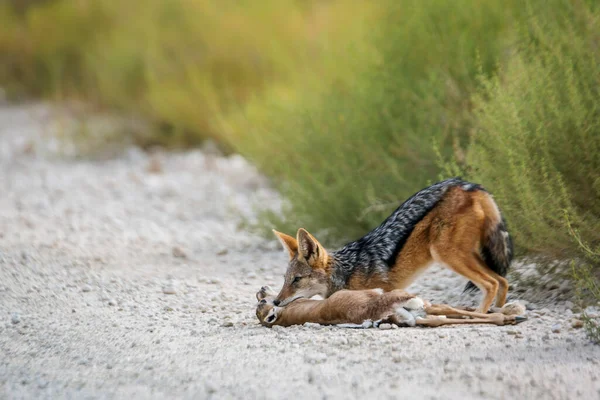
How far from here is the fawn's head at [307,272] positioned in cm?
548

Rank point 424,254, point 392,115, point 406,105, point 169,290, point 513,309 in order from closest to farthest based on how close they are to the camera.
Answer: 1. point 513,309
2. point 424,254
3. point 169,290
4. point 406,105
5. point 392,115

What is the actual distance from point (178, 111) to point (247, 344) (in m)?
10.5

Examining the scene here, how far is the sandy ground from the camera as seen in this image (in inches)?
156

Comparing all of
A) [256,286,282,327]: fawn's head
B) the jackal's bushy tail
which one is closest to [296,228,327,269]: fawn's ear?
[256,286,282,327]: fawn's head

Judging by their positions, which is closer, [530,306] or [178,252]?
[530,306]

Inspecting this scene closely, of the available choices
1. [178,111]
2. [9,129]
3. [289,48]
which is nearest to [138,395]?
[289,48]

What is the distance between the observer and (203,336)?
5.03 meters

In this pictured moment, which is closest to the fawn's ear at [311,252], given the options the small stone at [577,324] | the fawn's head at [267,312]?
the fawn's head at [267,312]

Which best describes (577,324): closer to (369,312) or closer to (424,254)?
(424,254)

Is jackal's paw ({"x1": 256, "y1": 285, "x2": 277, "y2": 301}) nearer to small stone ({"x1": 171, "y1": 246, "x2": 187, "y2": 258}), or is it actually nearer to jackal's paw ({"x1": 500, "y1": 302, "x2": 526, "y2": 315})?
jackal's paw ({"x1": 500, "y1": 302, "x2": 526, "y2": 315})

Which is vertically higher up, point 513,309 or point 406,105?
point 406,105

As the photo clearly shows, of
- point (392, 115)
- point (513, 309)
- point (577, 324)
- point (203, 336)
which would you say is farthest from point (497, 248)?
point (392, 115)

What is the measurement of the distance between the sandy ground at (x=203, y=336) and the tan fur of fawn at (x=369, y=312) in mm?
116

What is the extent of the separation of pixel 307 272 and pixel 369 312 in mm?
617
